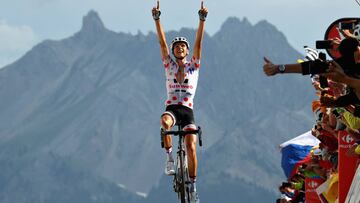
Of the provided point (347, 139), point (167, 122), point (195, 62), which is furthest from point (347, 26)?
point (195, 62)

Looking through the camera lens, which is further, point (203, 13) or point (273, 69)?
point (203, 13)

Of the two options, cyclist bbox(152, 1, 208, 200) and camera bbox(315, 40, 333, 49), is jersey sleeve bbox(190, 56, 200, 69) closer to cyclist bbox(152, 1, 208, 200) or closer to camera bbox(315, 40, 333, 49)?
cyclist bbox(152, 1, 208, 200)

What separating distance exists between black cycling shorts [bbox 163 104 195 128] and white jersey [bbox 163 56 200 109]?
9cm

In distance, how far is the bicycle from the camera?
773 inches

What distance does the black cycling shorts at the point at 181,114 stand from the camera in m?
20.5

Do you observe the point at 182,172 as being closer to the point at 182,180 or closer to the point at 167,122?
the point at 182,180

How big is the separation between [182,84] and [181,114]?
682 mm

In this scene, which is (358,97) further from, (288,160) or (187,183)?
(288,160)

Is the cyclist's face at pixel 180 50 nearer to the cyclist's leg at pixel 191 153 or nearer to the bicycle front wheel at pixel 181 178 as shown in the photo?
the cyclist's leg at pixel 191 153

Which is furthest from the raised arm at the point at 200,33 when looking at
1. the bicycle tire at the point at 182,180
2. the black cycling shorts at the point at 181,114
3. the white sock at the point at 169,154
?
the bicycle tire at the point at 182,180

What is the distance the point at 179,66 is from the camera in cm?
2116

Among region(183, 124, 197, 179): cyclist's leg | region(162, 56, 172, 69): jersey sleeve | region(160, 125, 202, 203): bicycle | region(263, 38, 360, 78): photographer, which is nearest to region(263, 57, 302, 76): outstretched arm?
region(263, 38, 360, 78): photographer

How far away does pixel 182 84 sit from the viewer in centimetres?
2100

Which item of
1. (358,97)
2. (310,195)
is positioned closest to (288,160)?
(310,195)
